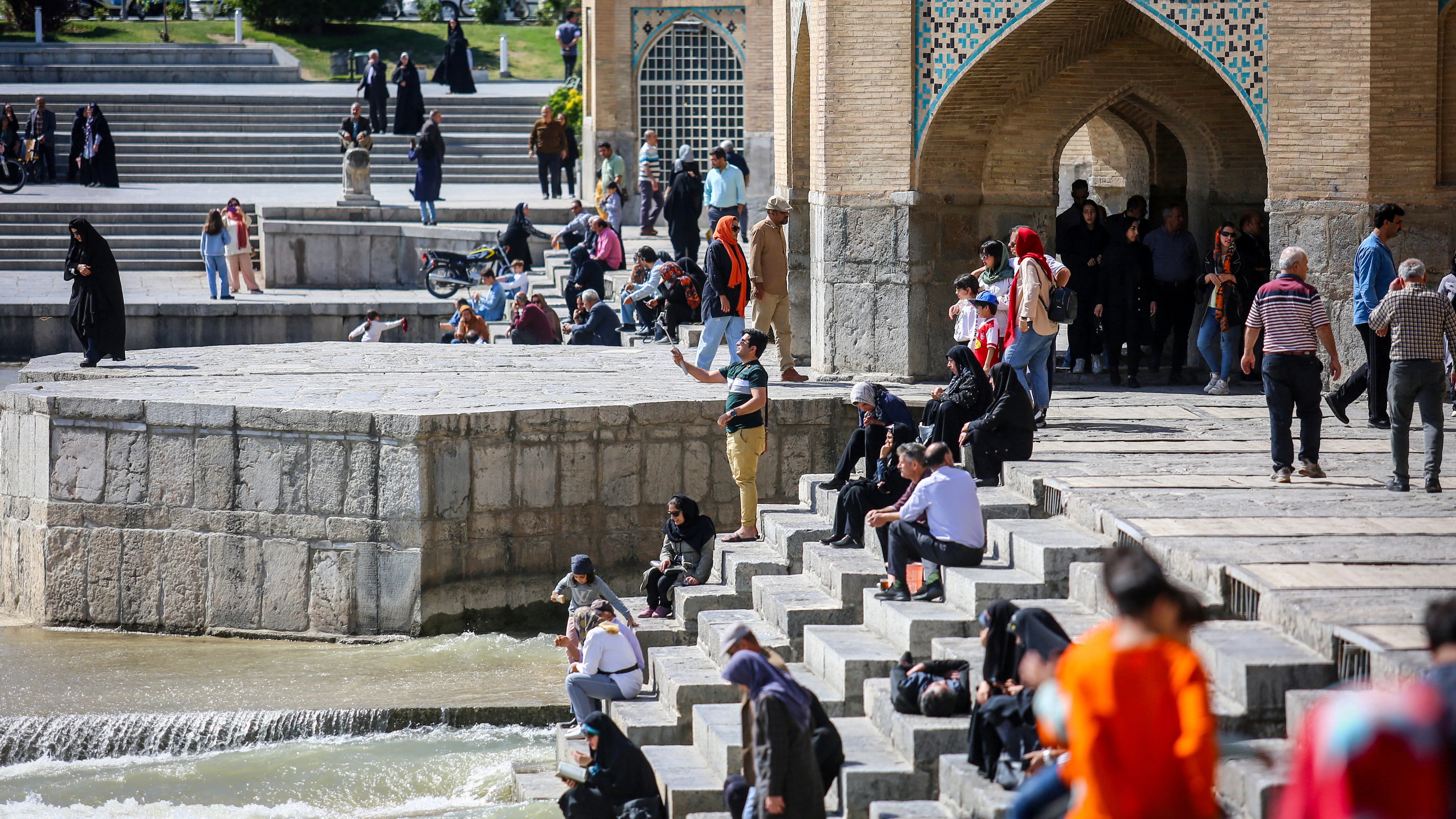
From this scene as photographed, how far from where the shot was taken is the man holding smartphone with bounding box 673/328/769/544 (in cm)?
1052

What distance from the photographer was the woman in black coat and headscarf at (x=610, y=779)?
8.17 m

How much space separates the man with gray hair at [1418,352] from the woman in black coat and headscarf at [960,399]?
2.25m

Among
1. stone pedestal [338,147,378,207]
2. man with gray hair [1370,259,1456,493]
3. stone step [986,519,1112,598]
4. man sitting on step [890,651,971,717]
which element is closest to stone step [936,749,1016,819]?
man sitting on step [890,651,971,717]

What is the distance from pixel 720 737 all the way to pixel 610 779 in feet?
1.95

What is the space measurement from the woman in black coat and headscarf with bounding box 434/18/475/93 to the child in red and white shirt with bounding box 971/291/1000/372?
23.7m

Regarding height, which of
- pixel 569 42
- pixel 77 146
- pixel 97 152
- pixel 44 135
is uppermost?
pixel 569 42

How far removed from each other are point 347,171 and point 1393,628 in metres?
20.3

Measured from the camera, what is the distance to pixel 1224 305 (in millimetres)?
12609

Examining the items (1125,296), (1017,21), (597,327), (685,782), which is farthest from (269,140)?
(685,782)

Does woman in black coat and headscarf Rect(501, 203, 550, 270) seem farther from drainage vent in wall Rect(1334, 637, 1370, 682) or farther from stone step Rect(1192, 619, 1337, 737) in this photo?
drainage vent in wall Rect(1334, 637, 1370, 682)

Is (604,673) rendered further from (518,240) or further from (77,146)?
(77,146)

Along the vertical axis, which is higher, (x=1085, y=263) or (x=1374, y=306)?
(x=1085, y=263)

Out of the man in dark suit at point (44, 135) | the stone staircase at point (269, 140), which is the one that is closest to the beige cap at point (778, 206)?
the stone staircase at point (269, 140)

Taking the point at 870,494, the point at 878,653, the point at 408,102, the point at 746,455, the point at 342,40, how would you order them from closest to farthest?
the point at 878,653 < the point at 870,494 < the point at 746,455 < the point at 408,102 < the point at 342,40
